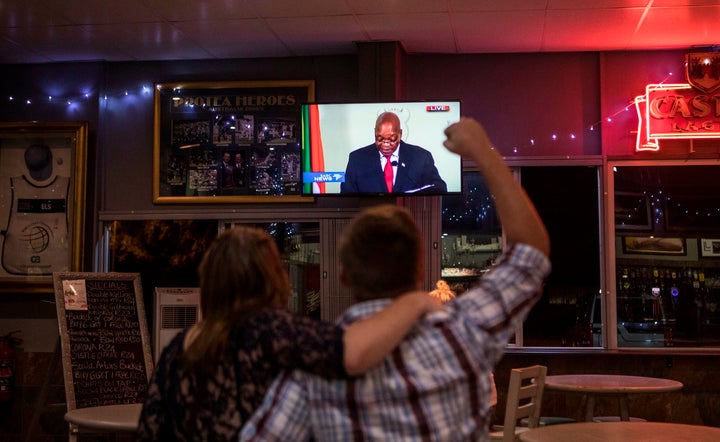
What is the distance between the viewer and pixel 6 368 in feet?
23.2

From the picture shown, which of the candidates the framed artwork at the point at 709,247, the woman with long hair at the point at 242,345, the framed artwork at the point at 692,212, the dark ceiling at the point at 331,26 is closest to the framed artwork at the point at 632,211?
the framed artwork at the point at 692,212

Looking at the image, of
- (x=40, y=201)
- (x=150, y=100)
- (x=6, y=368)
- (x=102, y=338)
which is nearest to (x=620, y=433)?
(x=102, y=338)

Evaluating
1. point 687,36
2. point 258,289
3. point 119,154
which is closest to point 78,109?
point 119,154

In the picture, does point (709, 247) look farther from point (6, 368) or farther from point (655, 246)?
point (6, 368)

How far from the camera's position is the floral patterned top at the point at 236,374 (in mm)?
1527

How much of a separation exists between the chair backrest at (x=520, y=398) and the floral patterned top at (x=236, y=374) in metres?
2.57

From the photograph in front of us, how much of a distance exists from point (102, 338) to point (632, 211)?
13.5 feet

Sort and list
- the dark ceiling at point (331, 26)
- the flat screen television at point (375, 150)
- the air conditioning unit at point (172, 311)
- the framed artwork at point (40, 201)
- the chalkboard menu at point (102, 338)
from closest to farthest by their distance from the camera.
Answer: the chalkboard menu at point (102, 338), the dark ceiling at point (331, 26), the flat screen television at point (375, 150), the air conditioning unit at point (172, 311), the framed artwork at point (40, 201)

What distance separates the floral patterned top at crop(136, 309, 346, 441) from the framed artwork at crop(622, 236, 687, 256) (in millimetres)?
5670

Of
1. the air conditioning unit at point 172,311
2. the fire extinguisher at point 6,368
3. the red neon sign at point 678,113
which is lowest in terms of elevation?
the fire extinguisher at point 6,368

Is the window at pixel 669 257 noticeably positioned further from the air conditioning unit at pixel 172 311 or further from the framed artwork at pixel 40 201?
the framed artwork at pixel 40 201

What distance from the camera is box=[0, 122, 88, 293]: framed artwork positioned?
729cm

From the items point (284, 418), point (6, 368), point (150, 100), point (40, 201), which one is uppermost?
point (150, 100)

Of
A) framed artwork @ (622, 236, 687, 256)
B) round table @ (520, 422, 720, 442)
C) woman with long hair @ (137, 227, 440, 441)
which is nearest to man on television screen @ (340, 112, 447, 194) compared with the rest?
framed artwork @ (622, 236, 687, 256)
